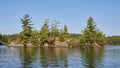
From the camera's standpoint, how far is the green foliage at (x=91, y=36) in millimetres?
161125

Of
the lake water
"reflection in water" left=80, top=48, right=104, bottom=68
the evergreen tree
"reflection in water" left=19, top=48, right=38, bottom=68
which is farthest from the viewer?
the evergreen tree

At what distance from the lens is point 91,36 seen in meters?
162

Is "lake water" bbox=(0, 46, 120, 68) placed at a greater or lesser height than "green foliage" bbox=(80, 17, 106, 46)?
lesser

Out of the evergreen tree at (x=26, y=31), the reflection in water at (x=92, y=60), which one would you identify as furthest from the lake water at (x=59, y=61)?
the evergreen tree at (x=26, y=31)

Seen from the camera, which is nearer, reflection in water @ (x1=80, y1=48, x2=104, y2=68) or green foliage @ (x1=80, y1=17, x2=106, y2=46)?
reflection in water @ (x1=80, y1=48, x2=104, y2=68)

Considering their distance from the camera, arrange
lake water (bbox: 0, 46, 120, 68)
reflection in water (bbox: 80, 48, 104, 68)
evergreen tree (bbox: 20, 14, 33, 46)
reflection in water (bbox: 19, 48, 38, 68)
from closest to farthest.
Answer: lake water (bbox: 0, 46, 120, 68), reflection in water (bbox: 80, 48, 104, 68), reflection in water (bbox: 19, 48, 38, 68), evergreen tree (bbox: 20, 14, 33, 46)

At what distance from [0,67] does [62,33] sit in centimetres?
12211

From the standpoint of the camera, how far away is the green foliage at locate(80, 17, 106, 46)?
161125 mm

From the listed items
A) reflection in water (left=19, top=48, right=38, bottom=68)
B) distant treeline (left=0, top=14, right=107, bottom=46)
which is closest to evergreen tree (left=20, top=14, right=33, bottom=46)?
distant treeline (left=0, top=14, right=107, bottom=46)

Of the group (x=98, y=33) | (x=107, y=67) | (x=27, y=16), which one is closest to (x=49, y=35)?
(x=27, y=16)

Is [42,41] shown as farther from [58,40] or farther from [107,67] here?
[107,67]

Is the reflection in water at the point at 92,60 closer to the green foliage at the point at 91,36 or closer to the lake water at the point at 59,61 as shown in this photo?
the lake water at the point at 59,61

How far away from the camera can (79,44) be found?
521 feet

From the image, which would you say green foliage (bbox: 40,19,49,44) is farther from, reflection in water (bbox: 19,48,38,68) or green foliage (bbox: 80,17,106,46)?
reflection in water (bbox: 19,48,38,68)
